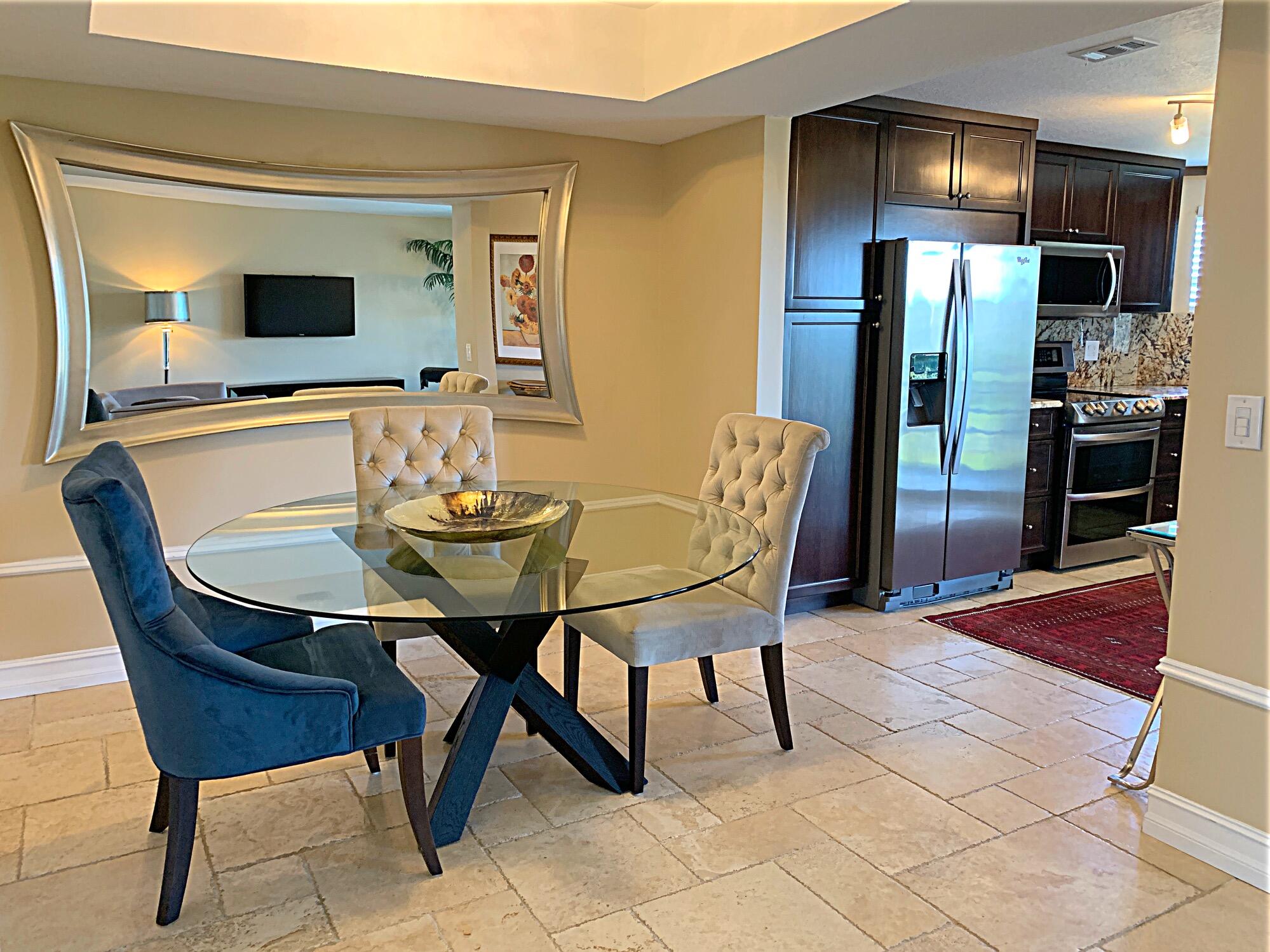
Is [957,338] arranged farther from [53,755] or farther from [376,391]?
[53,755]

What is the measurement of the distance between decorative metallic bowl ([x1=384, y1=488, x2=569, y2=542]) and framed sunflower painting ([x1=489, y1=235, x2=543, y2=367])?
4.56ft

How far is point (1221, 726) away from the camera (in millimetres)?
2438

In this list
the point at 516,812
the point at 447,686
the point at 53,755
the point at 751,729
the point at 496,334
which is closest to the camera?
the point at 516,812

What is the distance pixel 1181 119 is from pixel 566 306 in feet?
9.72

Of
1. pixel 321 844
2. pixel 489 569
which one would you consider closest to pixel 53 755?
pixel 321 844

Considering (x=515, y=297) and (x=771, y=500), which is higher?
(x=515, y=297)

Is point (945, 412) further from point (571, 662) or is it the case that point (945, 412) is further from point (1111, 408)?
→ point (571, 662)

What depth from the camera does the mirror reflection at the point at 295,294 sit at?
3.56 meters

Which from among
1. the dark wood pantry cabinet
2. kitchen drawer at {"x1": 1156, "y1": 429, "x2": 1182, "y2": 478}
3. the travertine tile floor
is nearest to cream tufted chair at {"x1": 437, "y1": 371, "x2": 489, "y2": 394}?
the dark wood pantry cabinet

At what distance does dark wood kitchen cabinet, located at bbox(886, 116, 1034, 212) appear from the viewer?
437 cm

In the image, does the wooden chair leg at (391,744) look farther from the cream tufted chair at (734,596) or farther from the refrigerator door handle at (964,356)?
the refrigerator door handle at (964,356)

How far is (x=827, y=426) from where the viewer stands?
443cm

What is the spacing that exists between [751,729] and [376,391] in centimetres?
216

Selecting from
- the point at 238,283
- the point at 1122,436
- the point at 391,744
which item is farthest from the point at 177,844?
the point at 1122,436
